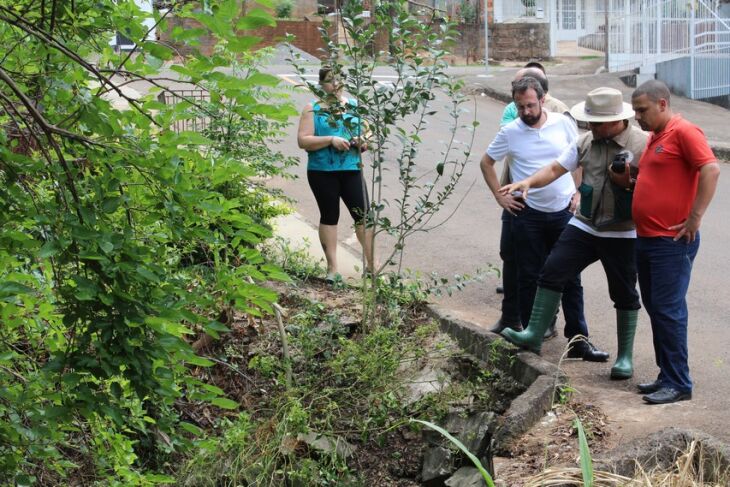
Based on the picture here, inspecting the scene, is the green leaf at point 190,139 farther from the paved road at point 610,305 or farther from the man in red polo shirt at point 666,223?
the man in red polo shirt at point 666,223

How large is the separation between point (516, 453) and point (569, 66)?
1178 inches

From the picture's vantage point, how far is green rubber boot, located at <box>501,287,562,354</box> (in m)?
6.94

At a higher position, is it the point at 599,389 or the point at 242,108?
the point at 242,108

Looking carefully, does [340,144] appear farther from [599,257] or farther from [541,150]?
[599,257]

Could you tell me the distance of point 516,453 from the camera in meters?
5.76

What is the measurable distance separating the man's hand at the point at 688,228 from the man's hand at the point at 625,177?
486 millimetres

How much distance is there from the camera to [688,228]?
20.0 feet

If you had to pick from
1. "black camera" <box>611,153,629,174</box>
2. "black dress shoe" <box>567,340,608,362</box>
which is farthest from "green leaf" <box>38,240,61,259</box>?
"black dress shoe" <box>567,340,608,362</box>

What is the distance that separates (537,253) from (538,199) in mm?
375

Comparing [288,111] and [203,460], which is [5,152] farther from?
[203,460]

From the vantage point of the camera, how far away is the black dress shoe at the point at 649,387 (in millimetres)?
6359

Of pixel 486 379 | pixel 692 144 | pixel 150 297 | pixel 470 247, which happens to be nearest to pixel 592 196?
pixel 692 144

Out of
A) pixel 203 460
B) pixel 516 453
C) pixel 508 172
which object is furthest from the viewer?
pixel 508 172

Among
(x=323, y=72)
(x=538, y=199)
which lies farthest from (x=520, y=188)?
(x=323, y=72)
